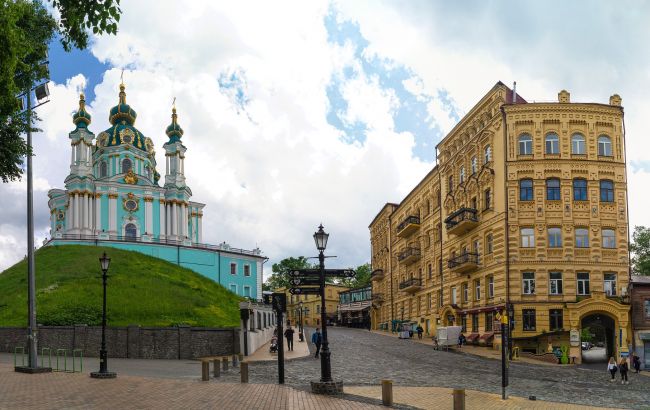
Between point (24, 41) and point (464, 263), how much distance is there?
3516cm

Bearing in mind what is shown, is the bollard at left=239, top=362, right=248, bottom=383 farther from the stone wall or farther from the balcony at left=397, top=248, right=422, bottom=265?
the balcony at left=397, top=248, right=422, bottom=265

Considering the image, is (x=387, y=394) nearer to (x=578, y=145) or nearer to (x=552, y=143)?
(x=552, y=143)

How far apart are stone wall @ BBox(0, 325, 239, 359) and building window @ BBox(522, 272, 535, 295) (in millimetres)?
17164

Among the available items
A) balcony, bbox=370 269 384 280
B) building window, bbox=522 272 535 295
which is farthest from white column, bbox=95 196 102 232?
building window, bbox=522 272 535 295

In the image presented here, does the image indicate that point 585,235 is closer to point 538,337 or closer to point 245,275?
point 538,337

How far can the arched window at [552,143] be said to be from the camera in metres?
40.9

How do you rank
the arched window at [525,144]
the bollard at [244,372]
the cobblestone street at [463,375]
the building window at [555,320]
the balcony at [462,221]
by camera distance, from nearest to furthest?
the bollard at [244,372]
the cobblestone street at [463,375]
the building window at [555,320]
the arched window at [525,144]
the balcony at [462,221]

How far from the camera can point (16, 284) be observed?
58594 mm

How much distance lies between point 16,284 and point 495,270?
40780 mm

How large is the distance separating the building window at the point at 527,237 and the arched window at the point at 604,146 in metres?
6.31

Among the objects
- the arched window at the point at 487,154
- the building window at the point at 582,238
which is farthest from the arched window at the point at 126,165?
the building window at the point at 582,238

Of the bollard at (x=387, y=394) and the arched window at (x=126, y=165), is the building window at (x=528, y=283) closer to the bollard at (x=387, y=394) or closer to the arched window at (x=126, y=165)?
the bollard at (x=387, y=394)

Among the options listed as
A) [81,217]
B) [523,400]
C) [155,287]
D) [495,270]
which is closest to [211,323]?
[155,287]

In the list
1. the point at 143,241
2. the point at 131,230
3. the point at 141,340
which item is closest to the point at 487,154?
the point at 141,340
